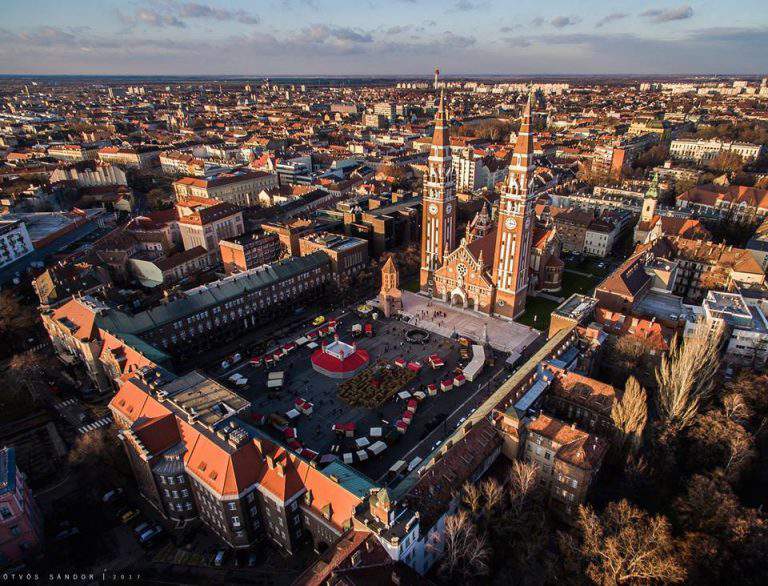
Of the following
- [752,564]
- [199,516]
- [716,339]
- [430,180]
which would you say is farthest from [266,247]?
[752,564]

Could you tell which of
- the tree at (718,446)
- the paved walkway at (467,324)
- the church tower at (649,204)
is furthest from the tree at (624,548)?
the church tower at (649,204)

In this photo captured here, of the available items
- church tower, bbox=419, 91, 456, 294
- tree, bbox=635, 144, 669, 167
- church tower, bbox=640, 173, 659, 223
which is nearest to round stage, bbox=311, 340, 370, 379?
church tower, bbox=419, 91, 456, 294

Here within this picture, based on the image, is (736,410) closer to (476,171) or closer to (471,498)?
(471,498)

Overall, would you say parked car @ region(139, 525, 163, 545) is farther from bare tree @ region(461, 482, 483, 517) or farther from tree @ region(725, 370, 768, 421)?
tree @ region(725, 370, 768, 421)

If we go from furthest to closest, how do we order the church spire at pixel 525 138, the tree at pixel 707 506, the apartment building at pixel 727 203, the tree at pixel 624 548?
the apartment building at pixel 727 203 → the church spire at pixel 525 138 → the tree at pixel 707 506 → the tree at pixel 624 548

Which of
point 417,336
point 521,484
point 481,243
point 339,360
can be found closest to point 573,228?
point 481,243

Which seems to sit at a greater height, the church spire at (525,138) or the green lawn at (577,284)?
the church spire at (525,138)

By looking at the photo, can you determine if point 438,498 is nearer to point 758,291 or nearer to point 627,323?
point 627,323

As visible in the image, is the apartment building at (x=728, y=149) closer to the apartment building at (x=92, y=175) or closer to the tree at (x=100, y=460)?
the tree at (x=100, y=460)
